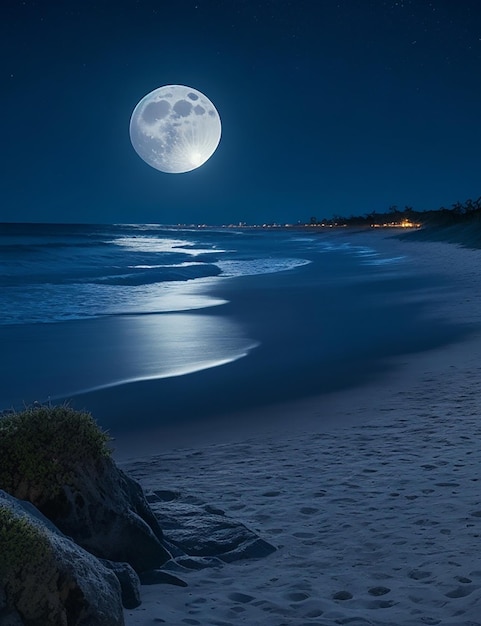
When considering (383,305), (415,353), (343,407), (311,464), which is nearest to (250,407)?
(343,407)

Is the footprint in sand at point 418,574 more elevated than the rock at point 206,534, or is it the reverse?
the rock at point 206,534

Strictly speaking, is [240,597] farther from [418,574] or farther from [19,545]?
[19,545]

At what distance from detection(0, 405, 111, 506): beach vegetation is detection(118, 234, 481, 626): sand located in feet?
2.83

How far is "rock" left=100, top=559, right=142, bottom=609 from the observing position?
4258 mm

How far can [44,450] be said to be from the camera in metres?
4.47

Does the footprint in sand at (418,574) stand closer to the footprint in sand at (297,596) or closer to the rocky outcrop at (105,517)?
the footprint in sand at (297,596)

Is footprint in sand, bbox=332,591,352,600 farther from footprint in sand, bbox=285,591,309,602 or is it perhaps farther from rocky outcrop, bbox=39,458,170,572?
rocky outcrop, bbox=39,458,170,572

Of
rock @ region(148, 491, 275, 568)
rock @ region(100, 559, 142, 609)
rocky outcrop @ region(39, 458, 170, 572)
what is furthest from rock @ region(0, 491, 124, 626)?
rock @ region(148, 491, 275, 568)

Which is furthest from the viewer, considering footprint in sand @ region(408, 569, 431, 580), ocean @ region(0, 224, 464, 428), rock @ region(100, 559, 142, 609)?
ocean @ region(0, 224, 464, 428)

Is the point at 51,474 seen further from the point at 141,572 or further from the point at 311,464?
the point at 311,464

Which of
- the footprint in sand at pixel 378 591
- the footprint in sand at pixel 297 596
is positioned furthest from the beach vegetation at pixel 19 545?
the footprint in sand at pixel 378 591

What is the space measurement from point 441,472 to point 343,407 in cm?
253

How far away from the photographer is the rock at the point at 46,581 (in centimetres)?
317

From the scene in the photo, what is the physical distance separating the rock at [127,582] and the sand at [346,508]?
76 millimetres
